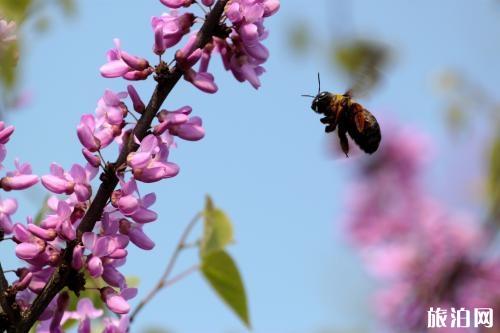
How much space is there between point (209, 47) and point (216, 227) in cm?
147

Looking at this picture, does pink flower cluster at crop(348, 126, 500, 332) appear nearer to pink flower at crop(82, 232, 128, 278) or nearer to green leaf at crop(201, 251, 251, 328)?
green leaf at crop(201, 251, 251, 328)

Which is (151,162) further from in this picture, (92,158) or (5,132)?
(5,132)

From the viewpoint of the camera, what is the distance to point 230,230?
345cm

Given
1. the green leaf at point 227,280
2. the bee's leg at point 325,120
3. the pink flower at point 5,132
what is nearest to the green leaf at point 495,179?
the bee's leg at point 325,120

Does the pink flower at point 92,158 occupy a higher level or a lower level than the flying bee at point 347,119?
lower

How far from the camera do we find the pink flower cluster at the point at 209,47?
1.86 m

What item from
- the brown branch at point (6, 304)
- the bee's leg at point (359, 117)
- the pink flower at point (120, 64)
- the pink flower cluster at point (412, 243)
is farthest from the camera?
the pink flower cluster at point (412, 243)

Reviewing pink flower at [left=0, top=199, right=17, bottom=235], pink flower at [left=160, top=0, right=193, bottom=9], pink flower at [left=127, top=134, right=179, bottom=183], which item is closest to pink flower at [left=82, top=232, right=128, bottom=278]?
pink flower at [left=127, top=134, right=179, bottom=183]

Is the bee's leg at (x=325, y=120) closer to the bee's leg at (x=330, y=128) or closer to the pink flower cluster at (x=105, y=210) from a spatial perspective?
the bee's leg at (x=330, y=128)

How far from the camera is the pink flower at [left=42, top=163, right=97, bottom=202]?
1788 mm

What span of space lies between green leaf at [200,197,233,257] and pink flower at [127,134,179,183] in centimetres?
161

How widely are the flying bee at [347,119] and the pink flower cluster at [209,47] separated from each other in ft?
3.00

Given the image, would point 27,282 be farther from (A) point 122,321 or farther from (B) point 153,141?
(B) point 153,141

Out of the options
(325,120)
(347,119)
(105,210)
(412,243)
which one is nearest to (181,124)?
(105,210)
